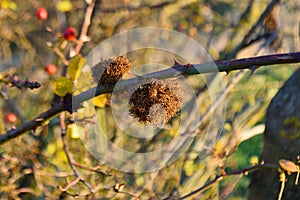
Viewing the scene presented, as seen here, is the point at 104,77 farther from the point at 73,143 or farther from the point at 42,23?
the point at 42,23

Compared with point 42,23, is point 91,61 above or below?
below

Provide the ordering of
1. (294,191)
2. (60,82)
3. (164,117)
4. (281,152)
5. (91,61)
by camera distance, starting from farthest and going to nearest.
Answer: (281,152)
(294,191)
(91,61)
(60,82)
(164,117)

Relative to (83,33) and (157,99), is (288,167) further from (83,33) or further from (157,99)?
(83,33)

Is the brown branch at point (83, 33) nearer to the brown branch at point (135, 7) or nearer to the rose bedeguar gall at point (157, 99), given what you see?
the brown branch at point (135, 7)

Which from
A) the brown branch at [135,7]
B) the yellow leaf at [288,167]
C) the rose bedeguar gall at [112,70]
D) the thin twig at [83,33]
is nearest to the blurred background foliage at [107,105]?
the brown branch at [135,7]

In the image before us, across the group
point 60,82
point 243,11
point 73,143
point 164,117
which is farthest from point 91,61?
point 243,11

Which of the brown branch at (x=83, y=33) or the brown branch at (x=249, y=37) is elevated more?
the brown branch at (x=249, y=37)

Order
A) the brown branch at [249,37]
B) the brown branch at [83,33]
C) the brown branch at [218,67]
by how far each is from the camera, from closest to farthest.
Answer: the brown branch at [218,67] → the brown branch at [83,33] → the brown branch at [249,37]

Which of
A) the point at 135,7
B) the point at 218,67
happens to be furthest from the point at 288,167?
the point at 135,7
